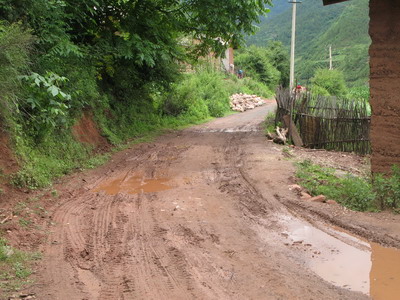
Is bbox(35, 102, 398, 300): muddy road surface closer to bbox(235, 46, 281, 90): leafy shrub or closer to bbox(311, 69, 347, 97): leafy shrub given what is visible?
bbox(311, 69, 347, 97): leafy shrub

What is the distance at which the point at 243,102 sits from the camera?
3002cm

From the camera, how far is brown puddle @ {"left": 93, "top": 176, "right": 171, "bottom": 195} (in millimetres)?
8188

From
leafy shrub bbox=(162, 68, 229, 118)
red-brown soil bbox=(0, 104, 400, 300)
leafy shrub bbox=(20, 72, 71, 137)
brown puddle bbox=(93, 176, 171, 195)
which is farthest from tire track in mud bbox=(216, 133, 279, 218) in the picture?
leafy shrub bbox=(162, 68, 229, 118)

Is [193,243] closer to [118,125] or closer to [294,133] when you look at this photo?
[294,133]

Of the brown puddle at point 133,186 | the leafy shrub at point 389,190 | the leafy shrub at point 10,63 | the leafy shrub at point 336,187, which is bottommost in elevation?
the brown puddle at point 133,186

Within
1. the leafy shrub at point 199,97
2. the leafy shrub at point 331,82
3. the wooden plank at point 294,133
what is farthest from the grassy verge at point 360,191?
the leafy shrub at point 331,82

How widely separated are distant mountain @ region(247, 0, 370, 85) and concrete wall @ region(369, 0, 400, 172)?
129 feet

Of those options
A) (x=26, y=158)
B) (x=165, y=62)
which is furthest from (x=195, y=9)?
(x=26, y=158)

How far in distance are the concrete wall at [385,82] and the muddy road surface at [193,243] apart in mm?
1807

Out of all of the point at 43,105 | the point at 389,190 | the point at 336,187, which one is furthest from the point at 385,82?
the point at 43,105

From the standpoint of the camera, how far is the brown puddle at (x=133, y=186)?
8188mm

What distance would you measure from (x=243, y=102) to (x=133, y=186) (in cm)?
2231

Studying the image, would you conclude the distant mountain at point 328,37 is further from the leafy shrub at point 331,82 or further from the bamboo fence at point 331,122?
the bamboo fence at point 331,122

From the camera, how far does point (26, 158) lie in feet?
26.7
